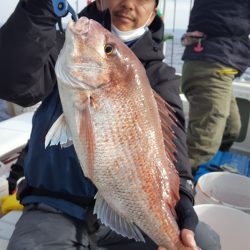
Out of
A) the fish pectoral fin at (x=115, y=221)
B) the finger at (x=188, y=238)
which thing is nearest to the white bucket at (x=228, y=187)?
the finger at (x=188, y=238)

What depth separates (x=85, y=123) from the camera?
145 centimetres

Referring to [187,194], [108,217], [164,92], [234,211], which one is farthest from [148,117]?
[234,211]

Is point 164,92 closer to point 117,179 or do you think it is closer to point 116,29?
point 116,29

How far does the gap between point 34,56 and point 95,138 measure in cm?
59

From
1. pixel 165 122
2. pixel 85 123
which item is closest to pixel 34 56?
pixel 85 123

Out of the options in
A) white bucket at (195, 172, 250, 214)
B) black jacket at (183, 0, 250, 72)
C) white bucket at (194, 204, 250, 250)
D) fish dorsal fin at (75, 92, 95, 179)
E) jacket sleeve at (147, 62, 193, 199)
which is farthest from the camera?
black jacket at (183, 0, 250, 72)

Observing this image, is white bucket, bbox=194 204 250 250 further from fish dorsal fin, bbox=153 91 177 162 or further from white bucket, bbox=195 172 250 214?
fish dorsal fin, bbox=153 91 177 162

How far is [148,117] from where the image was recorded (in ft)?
4.99

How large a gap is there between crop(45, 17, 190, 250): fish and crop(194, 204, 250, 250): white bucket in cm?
143

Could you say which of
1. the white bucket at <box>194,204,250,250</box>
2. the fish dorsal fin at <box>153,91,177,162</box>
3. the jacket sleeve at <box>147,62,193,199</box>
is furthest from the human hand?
the white bucket at <box>194,204,250,250</box>

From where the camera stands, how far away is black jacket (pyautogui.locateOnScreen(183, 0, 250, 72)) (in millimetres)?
3912

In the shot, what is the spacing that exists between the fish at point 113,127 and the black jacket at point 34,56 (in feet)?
0.92

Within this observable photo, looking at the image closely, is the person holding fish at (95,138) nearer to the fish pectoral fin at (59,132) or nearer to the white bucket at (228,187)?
the fish pectoral fin at (59,132)

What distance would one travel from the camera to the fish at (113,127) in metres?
1.45
